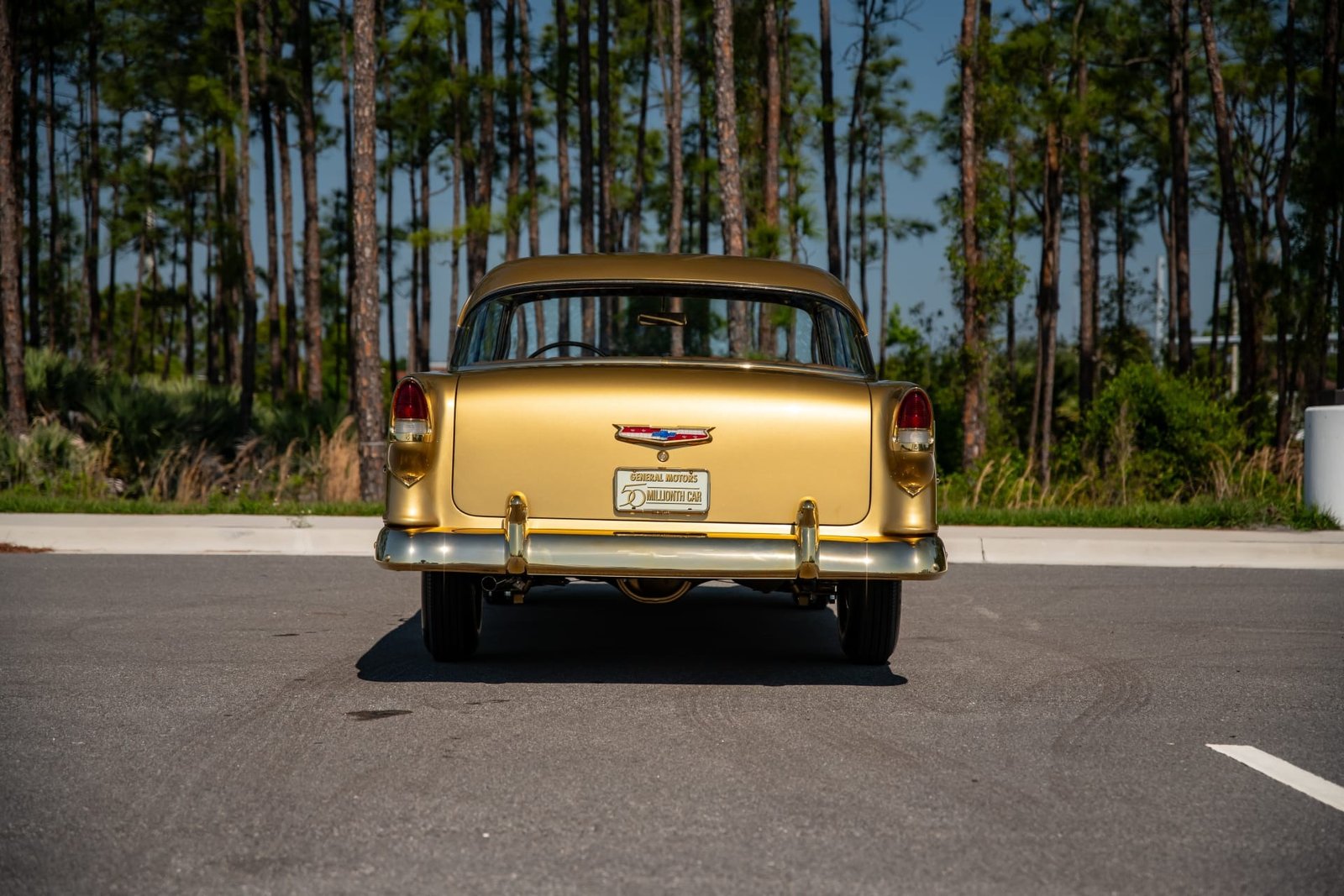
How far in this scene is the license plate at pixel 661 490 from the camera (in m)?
5.81

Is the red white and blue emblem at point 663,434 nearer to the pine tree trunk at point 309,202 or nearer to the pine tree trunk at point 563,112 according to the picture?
the pine tree trunk at point 309,202

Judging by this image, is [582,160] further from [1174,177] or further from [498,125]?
[1174,177]

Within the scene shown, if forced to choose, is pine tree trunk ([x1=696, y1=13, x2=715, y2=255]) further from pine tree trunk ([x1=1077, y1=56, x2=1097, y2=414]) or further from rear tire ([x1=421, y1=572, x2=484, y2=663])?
rear tire ([x1=421, y1=572, x2=484, y2=663])

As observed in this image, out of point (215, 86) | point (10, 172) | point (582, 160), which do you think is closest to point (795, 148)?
point (582, 160)

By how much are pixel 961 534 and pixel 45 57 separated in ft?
Answer: 129

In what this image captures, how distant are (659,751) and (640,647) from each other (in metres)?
2.44

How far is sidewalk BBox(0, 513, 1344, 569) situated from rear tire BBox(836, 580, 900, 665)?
5179 mm

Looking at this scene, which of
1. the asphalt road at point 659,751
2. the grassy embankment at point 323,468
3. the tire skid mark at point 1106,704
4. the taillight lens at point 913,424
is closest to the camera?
the asphalt road at point 659,751

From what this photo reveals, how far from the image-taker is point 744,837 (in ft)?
12.6

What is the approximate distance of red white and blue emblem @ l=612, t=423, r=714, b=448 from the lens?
5.79 meters

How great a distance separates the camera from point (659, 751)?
16.0ft

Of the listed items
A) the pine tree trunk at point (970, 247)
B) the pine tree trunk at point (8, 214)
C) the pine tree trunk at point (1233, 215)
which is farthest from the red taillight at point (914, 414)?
the pine tree trunk at point (1233, 215)

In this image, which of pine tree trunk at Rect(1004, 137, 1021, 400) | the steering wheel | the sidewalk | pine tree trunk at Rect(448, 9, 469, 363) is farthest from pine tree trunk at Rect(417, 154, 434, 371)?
the steering wheel

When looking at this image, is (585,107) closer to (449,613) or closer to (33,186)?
(33,186)
